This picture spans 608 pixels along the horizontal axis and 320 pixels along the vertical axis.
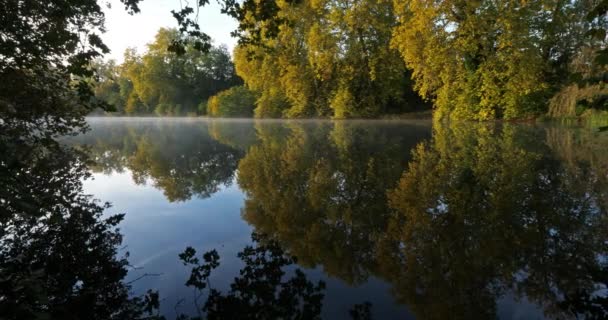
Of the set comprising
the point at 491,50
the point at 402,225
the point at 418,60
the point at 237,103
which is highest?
the point at 491,50

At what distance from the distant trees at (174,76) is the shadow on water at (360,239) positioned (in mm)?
55799

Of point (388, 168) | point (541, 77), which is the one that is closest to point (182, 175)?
point (388, 168)

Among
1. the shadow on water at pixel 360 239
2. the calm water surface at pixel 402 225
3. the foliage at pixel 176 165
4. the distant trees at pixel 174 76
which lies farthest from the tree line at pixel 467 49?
the distant trees at pixel 174 76

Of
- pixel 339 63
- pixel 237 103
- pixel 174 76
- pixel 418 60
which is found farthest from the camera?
pixel 174 76

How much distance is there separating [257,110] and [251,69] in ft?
20.4

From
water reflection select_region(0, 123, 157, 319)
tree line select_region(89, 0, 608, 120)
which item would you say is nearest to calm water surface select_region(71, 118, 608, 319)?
water reflection select_region(0, 123, 157, 319)

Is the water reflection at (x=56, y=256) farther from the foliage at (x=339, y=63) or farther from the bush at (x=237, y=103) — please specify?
the bush at (x=237, y=103)

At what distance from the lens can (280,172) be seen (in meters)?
10.2

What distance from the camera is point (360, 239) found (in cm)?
526

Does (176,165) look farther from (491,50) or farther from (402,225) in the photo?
(491,50)

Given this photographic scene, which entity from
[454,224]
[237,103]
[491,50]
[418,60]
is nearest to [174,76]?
[237,103]

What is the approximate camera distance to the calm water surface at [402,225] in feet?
11.9

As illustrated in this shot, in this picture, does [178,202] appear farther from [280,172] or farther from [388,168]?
[388,168]

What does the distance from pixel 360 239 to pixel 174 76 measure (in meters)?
65.8
